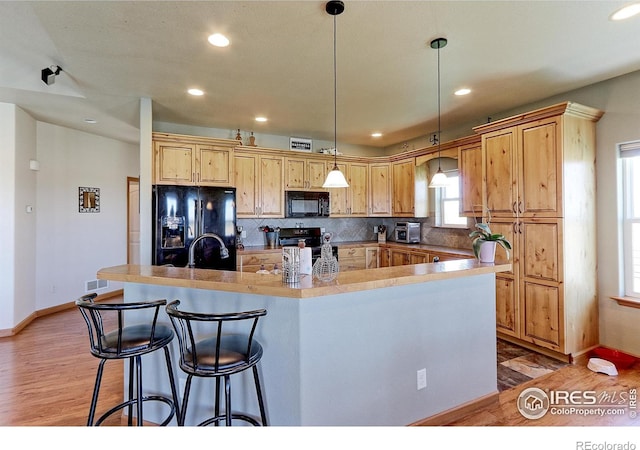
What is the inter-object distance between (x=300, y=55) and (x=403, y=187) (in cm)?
332

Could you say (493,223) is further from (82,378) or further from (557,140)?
(82,378)

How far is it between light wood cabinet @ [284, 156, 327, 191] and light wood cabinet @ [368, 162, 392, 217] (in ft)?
2.99

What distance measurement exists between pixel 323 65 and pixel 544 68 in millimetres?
2010

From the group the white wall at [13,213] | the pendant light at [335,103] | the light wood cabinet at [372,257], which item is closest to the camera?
the pendant light at [335,103]

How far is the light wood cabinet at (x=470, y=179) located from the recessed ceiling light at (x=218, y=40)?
3.20 meters

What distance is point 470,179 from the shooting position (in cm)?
434

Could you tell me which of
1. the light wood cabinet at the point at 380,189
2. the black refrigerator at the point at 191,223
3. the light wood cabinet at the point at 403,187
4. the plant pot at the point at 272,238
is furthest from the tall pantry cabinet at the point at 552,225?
the black refrigerator at the point at 191,223

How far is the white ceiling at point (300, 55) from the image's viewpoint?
220 centimetres

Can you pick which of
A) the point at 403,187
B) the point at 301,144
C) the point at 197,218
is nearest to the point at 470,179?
the point at 403,187

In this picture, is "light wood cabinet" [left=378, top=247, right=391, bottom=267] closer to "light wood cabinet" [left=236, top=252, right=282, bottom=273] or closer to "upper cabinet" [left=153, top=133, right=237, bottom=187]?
"light wood cabinet" [left=236, top=252, right=282, bottom=273]

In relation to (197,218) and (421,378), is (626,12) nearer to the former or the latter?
(421,378)

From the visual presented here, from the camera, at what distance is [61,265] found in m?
5.17

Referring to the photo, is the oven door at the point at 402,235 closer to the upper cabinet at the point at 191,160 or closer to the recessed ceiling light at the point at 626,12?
the upper cabinet at the point at 191,160

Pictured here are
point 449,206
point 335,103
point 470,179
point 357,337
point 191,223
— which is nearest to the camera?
point 357,337
